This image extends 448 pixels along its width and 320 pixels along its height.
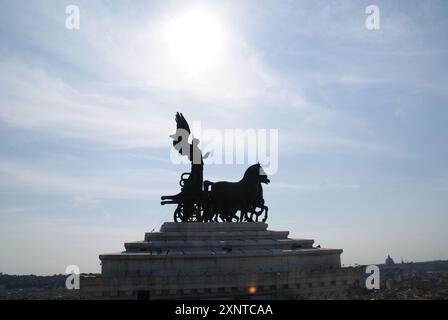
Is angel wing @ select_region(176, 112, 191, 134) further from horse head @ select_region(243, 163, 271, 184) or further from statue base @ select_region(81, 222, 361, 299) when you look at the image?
statue base @ select_region(81, 222, 361, 299)

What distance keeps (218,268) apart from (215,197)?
221 inches

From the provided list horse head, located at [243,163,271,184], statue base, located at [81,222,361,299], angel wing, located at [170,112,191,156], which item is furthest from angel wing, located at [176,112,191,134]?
statue base, located at [81,222,361,299]

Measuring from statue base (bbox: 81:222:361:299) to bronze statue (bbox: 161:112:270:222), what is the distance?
126 cm

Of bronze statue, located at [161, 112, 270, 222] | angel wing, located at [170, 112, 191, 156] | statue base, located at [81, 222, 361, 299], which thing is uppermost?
angel wing, located at [170, 112, 191, 156]

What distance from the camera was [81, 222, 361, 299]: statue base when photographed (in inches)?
739

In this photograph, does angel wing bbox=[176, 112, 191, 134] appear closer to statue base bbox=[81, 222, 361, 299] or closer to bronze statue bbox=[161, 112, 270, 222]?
bronze statue bbox=[161, 112, 270, 222]

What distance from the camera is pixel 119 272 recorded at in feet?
62.4

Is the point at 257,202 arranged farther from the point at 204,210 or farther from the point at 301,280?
the point at 301,280

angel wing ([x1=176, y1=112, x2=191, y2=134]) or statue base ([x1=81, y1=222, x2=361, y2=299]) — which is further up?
angel wing ([x1=176, y1=112, x2=191, y2=134])

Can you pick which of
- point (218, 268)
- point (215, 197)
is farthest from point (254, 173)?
point (218, 268)

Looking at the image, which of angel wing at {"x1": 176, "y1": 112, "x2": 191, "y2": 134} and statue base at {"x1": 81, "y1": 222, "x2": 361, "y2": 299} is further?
angel wing at {"x1": 176, "y1": 112, "x2": 191, "y2": 134}

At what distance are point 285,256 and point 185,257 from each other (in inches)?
217

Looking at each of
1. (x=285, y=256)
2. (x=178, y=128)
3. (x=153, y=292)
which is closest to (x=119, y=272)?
(x=153, y=292)
